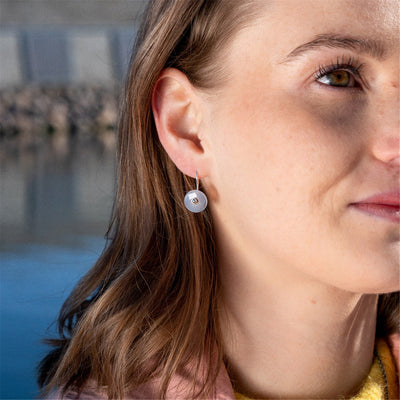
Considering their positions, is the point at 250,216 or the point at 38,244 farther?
the point at 38,244

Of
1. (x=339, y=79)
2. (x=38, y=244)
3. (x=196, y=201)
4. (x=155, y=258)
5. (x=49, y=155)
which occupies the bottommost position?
(x=49, y=155)

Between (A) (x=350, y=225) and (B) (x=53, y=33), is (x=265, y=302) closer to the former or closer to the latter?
(A) (x=350, y=225)

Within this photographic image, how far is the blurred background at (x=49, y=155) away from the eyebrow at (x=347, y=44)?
1.65 ft

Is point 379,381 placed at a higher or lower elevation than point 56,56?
lower

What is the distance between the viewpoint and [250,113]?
113 centimetres

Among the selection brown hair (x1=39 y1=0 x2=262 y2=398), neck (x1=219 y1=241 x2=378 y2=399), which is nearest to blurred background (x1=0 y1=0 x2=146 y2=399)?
brown hair (x1=39 y1=0 x2=262 y2=398)

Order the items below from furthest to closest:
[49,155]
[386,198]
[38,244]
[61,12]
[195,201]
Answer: [61,12] < [49,155] < [38,244] < [195,201] < [386,198]

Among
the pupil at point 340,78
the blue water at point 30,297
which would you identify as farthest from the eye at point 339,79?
the blue water at point 30,297

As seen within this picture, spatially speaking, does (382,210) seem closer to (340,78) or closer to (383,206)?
(383,206)

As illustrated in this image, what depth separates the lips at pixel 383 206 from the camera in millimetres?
1020

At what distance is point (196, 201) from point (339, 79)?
0.34 m

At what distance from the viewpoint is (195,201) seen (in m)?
1.25

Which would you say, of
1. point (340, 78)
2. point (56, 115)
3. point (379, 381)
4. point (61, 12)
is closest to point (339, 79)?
point (340, 78)

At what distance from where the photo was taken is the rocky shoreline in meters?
4.71
